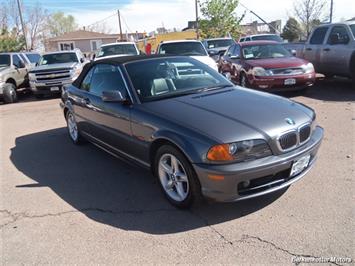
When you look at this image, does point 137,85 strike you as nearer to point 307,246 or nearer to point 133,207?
point 133,207

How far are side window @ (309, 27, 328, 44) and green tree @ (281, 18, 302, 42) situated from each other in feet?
90.5

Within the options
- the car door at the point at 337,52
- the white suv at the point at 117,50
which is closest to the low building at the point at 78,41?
the white suv at the point at 117,50

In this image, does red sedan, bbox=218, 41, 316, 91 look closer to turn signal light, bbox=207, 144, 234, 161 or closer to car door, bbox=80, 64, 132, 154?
car door, bbox=80, 64, 132, 154

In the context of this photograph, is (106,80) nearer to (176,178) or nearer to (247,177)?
(176,178)

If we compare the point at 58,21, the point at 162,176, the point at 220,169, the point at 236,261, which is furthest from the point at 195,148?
the point at 58,21

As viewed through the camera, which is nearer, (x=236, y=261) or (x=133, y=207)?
(x=236, y=261)

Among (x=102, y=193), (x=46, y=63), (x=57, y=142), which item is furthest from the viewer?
(x=46, y=63)

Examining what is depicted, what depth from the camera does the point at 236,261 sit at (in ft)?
10.1

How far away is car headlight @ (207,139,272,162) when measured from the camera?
346cm

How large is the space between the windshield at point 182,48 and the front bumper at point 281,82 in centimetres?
374

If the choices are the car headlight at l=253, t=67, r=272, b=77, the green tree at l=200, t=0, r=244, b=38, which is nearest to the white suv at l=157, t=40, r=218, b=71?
the car headlight at l=253, t=67, r=272, b=77

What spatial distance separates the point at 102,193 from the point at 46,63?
11.4 meters

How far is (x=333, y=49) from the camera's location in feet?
35.3

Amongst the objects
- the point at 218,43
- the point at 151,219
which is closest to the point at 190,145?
the point at 151,219
